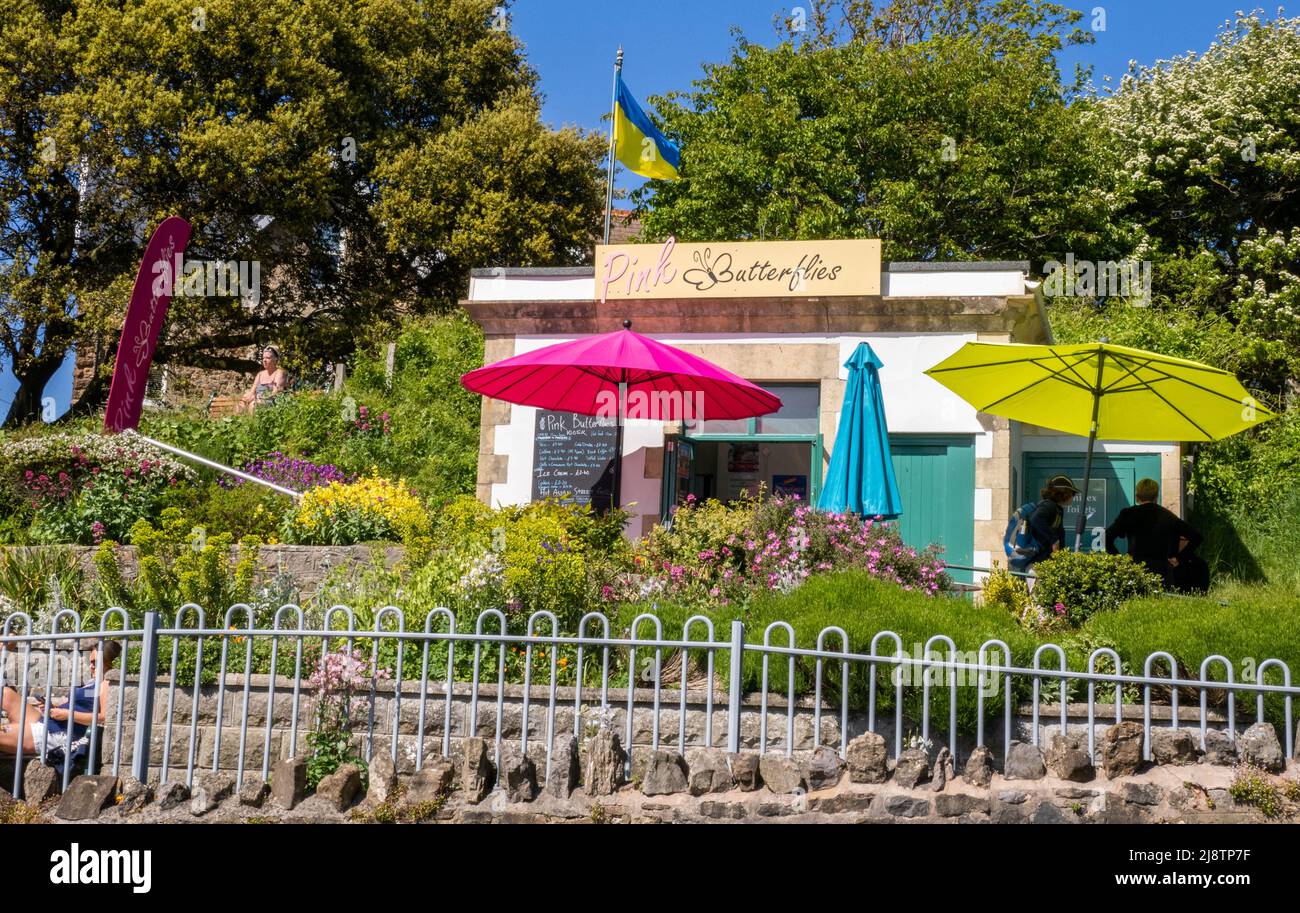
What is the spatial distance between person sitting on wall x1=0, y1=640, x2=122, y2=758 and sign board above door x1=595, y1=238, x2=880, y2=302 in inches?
293

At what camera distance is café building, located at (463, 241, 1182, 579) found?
1264 cm

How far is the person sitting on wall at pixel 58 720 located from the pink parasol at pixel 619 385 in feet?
15.0

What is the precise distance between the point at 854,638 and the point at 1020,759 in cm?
113

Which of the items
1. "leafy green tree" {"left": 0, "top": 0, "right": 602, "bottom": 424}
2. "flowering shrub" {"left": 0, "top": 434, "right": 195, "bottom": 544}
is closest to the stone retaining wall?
"flowering shrub" {"left": 0, "top": 434, "right": 195, "bottom": 544}

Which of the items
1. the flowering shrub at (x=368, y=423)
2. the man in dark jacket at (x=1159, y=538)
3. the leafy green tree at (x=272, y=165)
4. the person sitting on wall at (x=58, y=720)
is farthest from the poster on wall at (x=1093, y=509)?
the leafy green tree at (x=272, y=165)

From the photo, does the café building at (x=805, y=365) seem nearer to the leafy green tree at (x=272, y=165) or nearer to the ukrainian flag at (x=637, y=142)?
the ukrainian flag at (x=637, y=142)

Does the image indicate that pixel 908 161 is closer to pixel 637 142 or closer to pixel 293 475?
pixel 637 142

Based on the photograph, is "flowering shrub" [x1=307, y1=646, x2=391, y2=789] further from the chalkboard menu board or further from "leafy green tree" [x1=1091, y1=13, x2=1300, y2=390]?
"leafy green tree" [x1=1091, y1=13, x2=1300, y2=390]

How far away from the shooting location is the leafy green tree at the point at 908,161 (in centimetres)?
2162

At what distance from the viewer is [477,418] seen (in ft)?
54.0

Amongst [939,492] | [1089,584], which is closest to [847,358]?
[939,492]

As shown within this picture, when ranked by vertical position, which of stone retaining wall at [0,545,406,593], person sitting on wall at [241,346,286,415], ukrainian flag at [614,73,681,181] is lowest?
stone retaining wall at [0,545,406,593]

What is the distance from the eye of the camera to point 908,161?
877 inches
